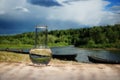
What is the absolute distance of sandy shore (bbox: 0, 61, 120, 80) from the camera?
8.40 ft

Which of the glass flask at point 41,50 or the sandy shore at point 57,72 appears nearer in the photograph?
the sandy shore at point 57,72

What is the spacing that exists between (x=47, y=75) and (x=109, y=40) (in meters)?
61.4

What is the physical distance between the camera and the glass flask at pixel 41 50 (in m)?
3.12

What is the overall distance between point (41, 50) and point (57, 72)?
472mm

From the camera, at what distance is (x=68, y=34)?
42594mm

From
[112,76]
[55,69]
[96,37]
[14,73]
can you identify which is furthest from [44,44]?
[96,37]

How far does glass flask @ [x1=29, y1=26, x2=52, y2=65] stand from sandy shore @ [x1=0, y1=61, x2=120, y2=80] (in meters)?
0.07

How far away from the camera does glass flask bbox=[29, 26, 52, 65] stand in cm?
312

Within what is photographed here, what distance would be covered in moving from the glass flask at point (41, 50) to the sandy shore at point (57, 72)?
66 mm

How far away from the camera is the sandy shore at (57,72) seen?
2.56 metres

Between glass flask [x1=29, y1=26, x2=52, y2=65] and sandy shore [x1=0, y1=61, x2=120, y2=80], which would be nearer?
sandy shore [x1=0, y1=61, x2=120, y2=80]

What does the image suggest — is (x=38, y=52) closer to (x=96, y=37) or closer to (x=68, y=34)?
(x=68, y=34)

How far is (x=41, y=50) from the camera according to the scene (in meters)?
3.21

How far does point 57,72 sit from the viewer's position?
2.80 m
